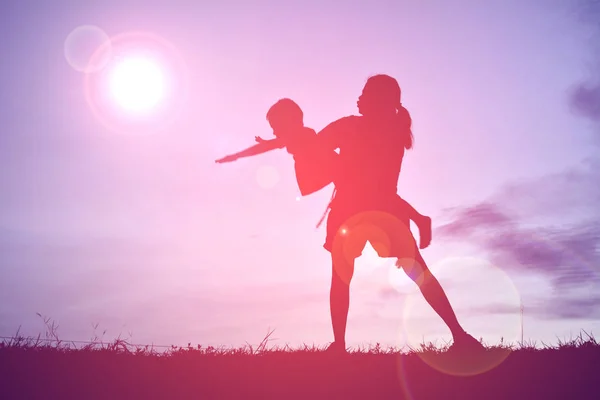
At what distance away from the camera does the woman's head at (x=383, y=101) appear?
6.88 metres

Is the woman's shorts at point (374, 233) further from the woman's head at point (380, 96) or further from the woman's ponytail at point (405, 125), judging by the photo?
the woman's head at point (380, 96)

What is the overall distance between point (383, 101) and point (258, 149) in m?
1.77

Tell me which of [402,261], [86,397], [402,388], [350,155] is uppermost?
[350,155]

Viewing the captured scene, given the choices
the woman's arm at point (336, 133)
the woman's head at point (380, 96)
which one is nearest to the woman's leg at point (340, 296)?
the woman's arm at point (336, 133)

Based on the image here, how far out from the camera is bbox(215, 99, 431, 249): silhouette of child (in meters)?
6.86

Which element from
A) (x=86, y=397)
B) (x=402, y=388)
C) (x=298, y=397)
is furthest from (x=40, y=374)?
(x=402, y=388)

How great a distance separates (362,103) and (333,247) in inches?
73.6

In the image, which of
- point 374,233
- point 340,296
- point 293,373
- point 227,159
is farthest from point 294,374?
point 227,159

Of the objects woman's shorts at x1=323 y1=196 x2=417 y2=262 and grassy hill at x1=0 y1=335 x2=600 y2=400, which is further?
woman's shorts at x1=323 y1=196 x2=417 y2=262

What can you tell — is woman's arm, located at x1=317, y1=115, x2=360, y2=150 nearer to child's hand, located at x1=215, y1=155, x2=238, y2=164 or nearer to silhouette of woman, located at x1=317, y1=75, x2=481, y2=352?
silhouette of woman, located at x1=317, y1=75, x2=481, y2=352

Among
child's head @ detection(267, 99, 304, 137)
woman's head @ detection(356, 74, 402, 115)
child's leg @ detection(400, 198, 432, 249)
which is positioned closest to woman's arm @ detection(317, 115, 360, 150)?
woman's head @ detection(356, 74, 402, 115)

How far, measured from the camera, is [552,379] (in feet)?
16.6

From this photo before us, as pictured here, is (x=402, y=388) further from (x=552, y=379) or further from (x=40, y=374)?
(x=40, y=374)

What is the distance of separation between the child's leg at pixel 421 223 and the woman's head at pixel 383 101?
791mm
